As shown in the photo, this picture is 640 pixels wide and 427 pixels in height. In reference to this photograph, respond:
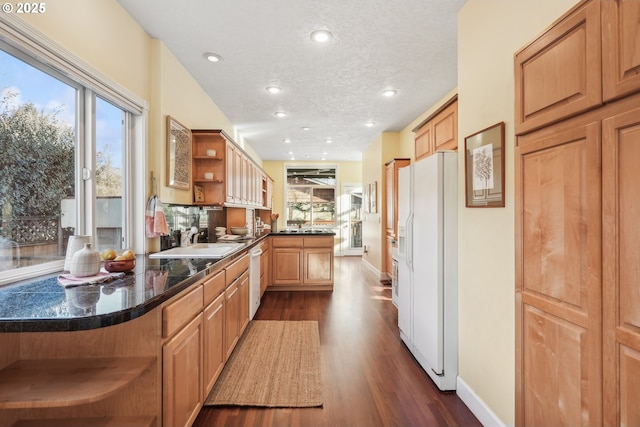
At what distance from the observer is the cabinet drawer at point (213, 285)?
1.85 meters

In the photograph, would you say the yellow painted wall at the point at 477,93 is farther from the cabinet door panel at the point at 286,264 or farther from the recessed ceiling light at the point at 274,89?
the cabinet door panel at the point at 286,264

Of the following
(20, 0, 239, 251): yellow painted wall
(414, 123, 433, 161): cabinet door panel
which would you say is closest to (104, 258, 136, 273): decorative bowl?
(20, 0, 239, 251): yellow painted wall

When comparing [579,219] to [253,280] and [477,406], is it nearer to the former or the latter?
[477,406]

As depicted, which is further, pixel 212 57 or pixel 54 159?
pixel 212 57

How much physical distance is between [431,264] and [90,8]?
9.78ft

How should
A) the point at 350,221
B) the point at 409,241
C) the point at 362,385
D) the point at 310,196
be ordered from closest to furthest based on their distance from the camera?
the point at 362,385, the point at 409,241, the point at 350,221, the point at 310,196

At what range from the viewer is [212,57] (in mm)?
2803

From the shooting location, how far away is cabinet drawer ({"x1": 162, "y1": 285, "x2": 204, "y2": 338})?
1.32m

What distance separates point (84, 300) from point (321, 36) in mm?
2503

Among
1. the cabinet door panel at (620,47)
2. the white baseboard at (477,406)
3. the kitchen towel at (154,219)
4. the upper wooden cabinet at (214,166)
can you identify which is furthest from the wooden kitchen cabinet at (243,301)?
the cabinet door panel at (620,47)

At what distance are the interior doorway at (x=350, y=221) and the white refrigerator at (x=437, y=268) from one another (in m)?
6.17

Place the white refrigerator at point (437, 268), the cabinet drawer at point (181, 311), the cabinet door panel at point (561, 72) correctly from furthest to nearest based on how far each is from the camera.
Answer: the white refrigerator at point (437, 268), the cabinet drawer at point (181, 311), the cabinet door panel at point (561, 72)

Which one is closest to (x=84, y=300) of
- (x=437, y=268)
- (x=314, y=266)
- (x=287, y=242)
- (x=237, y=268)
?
(x=237, y=268)

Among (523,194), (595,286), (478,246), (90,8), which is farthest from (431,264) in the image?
(90,8)
